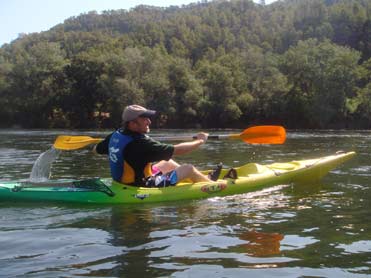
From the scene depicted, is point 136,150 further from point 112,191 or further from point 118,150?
point 112,191

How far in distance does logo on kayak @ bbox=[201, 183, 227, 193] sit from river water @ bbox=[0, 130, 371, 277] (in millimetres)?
182

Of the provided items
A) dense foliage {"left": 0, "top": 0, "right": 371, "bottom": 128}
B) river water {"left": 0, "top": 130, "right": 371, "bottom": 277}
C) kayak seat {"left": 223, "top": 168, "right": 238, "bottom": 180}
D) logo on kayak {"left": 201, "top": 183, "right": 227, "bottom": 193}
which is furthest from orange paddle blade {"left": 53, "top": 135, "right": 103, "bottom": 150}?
dense foliage {"left": 0, "top": 0, "right": 371, "bottom": 128}

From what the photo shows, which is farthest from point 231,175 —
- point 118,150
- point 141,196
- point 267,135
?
point 118,150

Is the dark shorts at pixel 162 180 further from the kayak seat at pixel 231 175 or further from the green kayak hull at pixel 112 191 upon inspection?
the kayak seat at pixel 231 175

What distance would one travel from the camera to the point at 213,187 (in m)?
8.10

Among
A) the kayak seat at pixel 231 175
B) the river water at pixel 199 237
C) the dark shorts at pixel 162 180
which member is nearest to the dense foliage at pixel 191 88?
the kayak seat at pixel 231 175

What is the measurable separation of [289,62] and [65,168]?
41.1 meters

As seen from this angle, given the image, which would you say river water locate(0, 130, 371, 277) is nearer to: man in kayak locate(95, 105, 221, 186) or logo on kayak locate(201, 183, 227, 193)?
logo on kayak locate(201, 183, 227, 193)

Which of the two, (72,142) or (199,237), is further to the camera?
(72,142)

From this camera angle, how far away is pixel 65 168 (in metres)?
13.1

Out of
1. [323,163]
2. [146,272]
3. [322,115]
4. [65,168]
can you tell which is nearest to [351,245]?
[146,272]

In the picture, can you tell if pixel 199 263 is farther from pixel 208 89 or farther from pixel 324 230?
pixel 208 89

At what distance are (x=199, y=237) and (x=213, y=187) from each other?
2522 mm

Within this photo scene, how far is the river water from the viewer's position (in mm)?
4531
